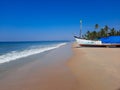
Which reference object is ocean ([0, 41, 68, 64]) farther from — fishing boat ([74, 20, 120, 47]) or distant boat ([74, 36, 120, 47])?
fishing boat ([74, 20, 120, 47])

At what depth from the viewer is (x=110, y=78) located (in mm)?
8430

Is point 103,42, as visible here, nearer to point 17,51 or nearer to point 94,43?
point 94,43

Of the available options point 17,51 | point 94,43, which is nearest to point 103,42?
point 94,43

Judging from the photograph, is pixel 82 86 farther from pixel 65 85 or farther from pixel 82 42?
pixel 82 42

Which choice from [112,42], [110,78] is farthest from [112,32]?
[110,78]

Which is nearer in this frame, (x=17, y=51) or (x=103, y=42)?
(x=17, y=51)

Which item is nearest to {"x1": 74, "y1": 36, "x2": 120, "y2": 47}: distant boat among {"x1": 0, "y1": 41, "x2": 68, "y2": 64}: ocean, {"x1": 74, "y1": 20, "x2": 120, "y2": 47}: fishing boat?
{"x1": 74, "y1": 20, "x2": 120, "y2": 47}: fishing boat

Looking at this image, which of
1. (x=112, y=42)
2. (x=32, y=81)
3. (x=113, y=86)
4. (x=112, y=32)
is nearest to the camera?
(x=113, y=86)

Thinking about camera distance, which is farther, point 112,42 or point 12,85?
point 112,42

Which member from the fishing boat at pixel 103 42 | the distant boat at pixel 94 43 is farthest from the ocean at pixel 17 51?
the fishing boat at pixel 103 42

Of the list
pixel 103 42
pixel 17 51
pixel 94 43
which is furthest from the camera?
pixel 103 42

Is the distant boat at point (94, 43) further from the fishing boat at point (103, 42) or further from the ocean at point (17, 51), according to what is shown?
the ocean at point (17, 51)

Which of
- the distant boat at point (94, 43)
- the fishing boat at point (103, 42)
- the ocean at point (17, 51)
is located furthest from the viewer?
the fishing boat at point (103, 42)

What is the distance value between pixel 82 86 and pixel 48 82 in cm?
153
